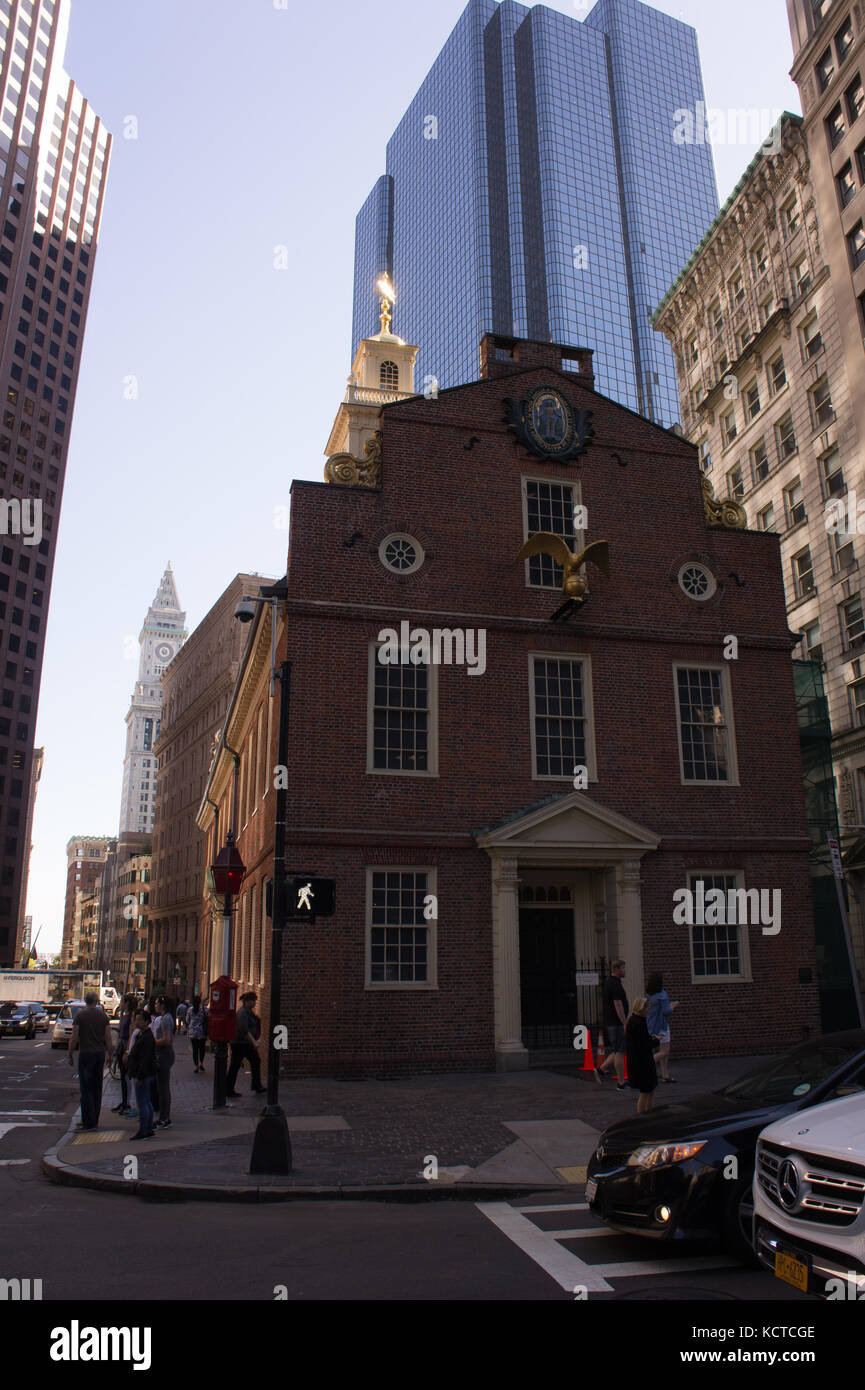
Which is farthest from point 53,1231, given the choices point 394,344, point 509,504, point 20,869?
point 20,869

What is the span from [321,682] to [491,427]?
7265 mm

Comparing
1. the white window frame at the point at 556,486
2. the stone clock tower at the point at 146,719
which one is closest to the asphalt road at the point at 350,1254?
the white window frame at the point at 556,486

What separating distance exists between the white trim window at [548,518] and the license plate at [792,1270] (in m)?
16.2

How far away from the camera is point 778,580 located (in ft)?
72.7

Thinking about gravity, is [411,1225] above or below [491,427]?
below

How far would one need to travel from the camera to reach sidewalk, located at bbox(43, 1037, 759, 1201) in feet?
30.2

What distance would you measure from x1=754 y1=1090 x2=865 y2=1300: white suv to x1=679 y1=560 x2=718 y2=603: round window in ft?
55.3

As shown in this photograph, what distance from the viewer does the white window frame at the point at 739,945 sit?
19.0m

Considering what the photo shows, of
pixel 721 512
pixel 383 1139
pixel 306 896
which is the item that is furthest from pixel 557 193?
pixel 383 1139

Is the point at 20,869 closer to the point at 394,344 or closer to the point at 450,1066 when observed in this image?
the point at 394,344

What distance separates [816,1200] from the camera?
5012 millimetres

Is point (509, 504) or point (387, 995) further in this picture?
point (509, 504)

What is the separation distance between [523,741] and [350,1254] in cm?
1308

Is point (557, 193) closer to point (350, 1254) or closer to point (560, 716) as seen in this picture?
point (560, 716)
